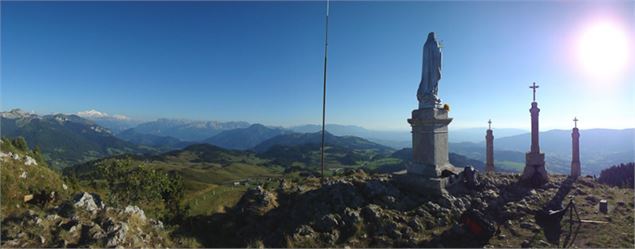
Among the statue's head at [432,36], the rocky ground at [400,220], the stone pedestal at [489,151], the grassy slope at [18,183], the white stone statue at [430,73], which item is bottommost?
the rocky ground at [400,220]

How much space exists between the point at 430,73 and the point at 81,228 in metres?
15.7

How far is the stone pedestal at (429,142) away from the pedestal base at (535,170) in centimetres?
585

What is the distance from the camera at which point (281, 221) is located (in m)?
12.7

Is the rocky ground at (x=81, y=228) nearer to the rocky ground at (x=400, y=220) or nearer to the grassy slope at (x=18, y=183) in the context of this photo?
the grassy slope at (x=18, y=183)

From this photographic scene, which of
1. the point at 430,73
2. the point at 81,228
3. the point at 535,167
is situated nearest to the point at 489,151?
the point at 535,167

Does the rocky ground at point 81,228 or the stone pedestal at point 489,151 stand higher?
the stone pedestal at point 489,151

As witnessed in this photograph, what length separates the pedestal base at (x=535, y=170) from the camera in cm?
1838

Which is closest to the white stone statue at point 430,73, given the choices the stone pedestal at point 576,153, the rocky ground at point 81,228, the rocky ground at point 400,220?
the rocky ground at point 400,220

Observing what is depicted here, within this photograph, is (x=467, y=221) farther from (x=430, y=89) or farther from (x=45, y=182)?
(x=45, y=182)

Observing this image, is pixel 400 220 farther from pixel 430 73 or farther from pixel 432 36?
pixel 432 36

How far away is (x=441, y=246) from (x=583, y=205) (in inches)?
367

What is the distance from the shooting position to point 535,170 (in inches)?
749

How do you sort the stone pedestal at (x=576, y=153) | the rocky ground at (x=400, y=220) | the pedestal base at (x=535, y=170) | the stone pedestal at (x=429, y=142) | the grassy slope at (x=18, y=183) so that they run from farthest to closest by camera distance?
the stone pedestal at (x=576, y=153), the pedestal base at (x=535, y=170), the stone pedestal at (x=429, y=142), the grassy slope at (x=18, y=183), the rocky ground at (x=400, y=220)

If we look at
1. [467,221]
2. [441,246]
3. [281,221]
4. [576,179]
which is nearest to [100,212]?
[281,221]
